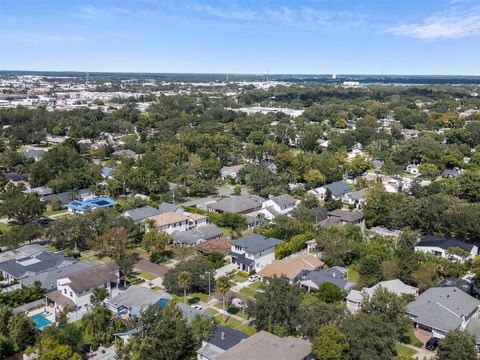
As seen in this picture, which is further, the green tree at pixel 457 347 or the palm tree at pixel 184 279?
the palm tree at pixel 184 279

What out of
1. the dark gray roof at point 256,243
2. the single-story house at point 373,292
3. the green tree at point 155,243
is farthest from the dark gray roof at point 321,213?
the green tree at point 155,243

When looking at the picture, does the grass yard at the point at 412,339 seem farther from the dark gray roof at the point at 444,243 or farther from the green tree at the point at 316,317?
the dark gray roof at the point at 444,243

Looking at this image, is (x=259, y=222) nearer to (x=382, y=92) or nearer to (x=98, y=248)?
(x=98, y=248)

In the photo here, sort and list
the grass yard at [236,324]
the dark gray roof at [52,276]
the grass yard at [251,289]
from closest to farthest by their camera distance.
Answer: the grass yard at [236,324], the dark gray roof at [52,276], the grass yard at [251,289]

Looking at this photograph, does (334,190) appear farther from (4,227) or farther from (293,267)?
(4,227)

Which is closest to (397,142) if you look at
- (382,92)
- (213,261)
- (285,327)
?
(213,261)

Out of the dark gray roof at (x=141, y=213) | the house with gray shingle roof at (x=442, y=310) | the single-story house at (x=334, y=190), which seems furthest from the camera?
the single-story house at (x=334, y=190)

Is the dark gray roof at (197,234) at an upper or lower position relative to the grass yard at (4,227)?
upper

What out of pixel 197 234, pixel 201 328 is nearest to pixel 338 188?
pixel 197 234

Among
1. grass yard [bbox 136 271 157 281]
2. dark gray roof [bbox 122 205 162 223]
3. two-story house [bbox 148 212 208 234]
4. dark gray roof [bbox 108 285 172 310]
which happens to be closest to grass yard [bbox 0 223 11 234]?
dark gray roof [bbox 122 205 162 223]
